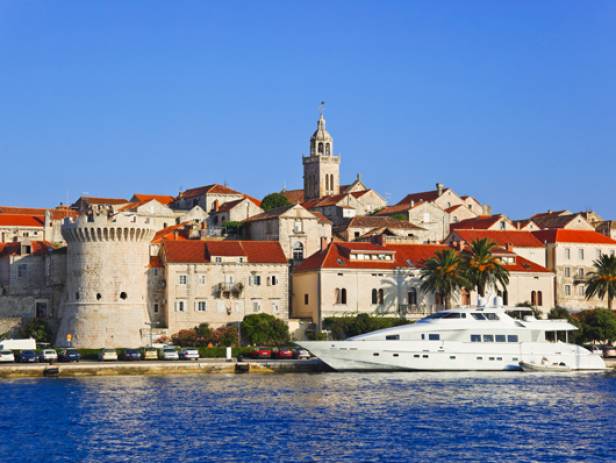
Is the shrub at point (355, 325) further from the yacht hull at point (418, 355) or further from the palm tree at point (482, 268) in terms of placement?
the yacht hull at point (418, 355)

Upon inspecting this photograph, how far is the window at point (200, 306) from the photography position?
9331 centimetres


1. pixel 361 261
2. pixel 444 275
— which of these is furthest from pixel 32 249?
pixel 444 275

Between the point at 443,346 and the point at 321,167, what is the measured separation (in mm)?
76297

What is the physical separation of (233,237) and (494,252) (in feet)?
85.6

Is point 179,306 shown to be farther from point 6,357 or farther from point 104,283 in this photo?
point 6,357

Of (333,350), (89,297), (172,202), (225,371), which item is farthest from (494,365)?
(172,202)

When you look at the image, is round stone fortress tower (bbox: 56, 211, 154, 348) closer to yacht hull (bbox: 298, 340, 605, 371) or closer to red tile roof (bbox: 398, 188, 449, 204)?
yacht hull (bbox: 298, 340, 605, 371)

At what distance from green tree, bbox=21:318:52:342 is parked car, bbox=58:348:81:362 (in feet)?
34.2

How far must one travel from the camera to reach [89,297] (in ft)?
293

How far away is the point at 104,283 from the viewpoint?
89.6m

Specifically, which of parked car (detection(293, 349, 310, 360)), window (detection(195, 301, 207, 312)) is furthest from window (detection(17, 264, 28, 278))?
parked car (detection(293, 349, 310, 360))

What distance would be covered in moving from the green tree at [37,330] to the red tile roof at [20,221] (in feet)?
103

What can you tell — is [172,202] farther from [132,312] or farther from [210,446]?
[210,446]

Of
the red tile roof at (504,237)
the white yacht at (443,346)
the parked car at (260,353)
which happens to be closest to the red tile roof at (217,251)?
the parked car at (260,353)
